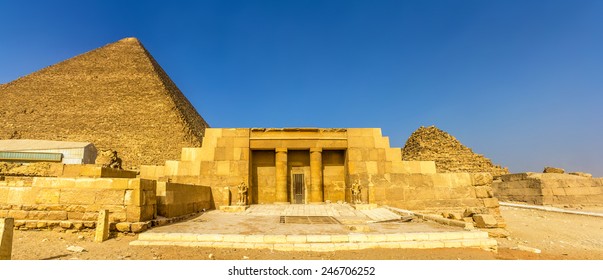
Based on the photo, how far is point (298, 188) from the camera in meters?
15.0

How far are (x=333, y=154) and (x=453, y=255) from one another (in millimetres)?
9531

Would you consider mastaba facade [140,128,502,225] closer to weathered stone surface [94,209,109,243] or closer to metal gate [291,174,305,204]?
metal gate [291,174,305,204]

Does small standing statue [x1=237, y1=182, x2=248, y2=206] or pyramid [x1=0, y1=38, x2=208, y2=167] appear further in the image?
pyramid [x1=0, y1=38, x2=208, y2=167]

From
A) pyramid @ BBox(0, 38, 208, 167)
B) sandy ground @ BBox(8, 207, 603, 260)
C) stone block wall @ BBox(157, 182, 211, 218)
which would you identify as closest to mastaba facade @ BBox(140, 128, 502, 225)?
stone block wall @ BBox(157, 182, 211, 218)

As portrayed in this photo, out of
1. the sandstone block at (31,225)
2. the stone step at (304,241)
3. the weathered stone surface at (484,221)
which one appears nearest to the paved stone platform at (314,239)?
the stone step at (304,241)

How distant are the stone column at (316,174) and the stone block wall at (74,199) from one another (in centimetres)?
843

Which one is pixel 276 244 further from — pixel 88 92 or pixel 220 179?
pixel 88 92

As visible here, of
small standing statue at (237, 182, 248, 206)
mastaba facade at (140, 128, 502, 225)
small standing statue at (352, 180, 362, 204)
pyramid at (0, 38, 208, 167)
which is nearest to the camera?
small standing statue at (352, 180, 362, 204)

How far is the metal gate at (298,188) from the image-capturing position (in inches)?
585

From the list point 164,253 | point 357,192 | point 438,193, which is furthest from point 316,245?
point 438,193

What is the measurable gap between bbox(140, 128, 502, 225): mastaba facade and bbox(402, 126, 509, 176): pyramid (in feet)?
88.4

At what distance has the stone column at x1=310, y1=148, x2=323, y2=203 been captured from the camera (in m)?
14.5
